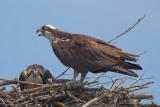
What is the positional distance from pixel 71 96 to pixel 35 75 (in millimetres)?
1871

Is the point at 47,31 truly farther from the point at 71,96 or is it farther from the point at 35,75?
the point at 71,96

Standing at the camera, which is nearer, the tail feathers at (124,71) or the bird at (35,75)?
the tail feathers at (124,71)

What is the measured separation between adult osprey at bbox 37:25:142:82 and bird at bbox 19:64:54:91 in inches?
26.0

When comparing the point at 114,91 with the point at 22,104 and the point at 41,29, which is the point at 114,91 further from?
the point at 41,29

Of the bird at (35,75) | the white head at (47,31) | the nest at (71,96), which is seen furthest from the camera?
the white head at (47,31)

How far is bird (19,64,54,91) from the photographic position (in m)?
8.99

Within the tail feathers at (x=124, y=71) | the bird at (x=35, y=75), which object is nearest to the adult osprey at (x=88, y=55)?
the tail feathers at (x=124, y=71)

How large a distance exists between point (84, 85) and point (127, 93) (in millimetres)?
901

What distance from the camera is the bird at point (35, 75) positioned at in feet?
29.5

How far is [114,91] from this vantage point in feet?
24.2

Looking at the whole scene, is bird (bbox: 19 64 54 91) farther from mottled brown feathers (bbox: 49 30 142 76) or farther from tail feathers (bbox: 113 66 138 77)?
tail feathers (bbox: 113 66 138 77)

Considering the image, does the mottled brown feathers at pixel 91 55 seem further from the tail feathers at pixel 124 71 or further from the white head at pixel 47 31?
the white head at pixel 47 31

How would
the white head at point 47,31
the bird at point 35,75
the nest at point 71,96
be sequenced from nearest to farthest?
the nest at point 71,96
the bird at point 35,75
the white head at point 47,31

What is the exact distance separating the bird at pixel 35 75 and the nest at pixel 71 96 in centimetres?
120
